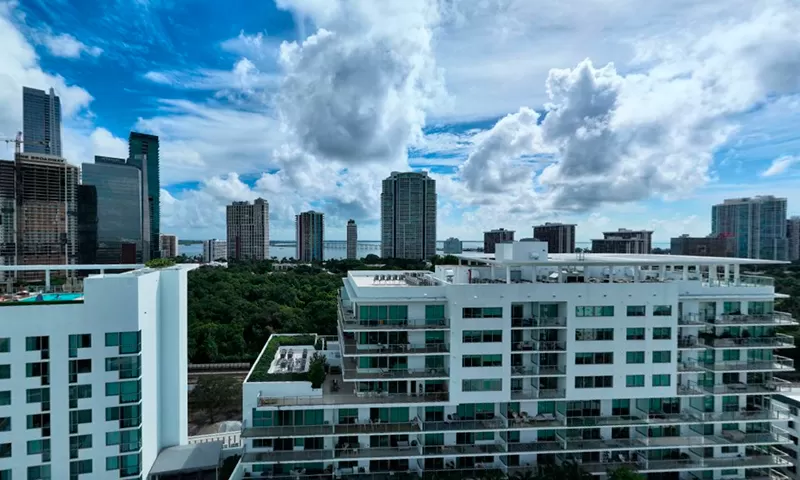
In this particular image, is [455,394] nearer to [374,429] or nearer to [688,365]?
[374,429]

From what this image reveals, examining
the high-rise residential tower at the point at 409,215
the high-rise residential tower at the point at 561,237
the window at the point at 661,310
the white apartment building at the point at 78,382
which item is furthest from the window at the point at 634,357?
the high-rise residential tower at the point at 409,215

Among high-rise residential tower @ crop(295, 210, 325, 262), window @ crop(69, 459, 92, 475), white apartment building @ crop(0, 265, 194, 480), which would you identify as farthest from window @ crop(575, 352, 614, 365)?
high-rise residential tower @ crop(295, 210, 325, 262)

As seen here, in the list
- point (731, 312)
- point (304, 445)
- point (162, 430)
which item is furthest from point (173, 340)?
point (731, 312)

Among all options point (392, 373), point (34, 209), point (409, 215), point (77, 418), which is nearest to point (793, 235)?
point (409, 215)

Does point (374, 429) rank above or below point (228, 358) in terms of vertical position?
above

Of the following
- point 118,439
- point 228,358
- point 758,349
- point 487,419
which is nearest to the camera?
point 118,439

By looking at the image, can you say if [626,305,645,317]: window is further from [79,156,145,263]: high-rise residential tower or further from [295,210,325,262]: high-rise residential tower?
[295,210,325,262]: high-rise residential tower

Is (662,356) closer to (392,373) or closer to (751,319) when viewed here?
(751,319)
